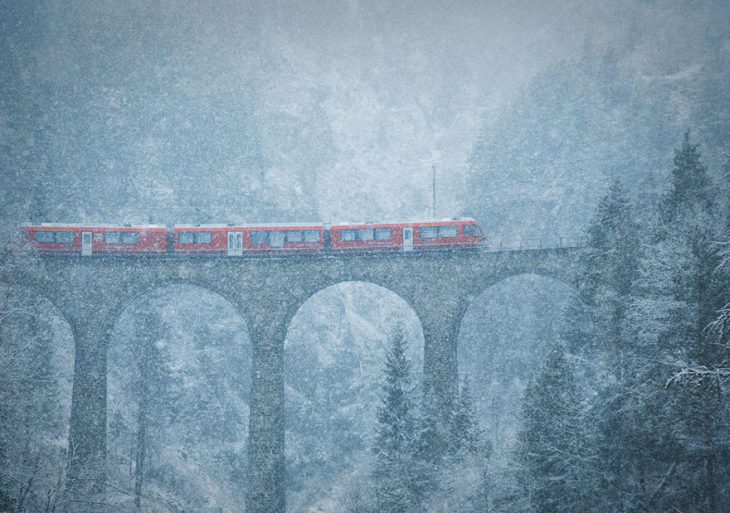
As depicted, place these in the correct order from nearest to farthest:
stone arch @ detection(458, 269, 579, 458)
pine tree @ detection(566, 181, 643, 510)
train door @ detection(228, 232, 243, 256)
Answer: pine tree @ detection(566, 181, 643, 510), train door @ detection(228, 232, 243, 256), stone arch @ detection(458, 269, 579, 458)

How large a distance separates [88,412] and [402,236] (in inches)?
854

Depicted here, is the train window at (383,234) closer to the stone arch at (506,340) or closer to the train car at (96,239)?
the train car at (96,239)

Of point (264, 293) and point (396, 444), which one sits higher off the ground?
point (264, 293)

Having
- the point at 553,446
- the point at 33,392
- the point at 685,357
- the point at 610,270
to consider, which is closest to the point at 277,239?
the point at 33,392

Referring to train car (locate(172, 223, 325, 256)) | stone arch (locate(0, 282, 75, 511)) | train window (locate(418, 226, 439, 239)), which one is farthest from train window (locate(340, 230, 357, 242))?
stone arch (locate(0, 282, 75, 511))

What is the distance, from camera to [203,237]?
1316 inches

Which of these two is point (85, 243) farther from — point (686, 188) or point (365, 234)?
point (686, 188)

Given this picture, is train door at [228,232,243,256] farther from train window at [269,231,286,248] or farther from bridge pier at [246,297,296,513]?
bridge pier at [246,297,296,513]

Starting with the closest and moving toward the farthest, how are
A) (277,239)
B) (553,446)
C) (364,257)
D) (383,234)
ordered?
1. (553,446)
2. (277,239)
3. (383,234)
4. (364,257)

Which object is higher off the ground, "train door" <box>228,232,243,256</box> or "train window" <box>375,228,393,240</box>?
"train window" <box>375,228,393,240</box>

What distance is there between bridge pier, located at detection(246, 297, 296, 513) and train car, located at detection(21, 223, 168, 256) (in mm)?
7310

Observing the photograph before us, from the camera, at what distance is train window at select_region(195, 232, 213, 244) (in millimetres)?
33406

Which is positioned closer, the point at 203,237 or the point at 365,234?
the point at 203,237

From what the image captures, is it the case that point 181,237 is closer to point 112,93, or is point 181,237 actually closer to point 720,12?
point 112,93
